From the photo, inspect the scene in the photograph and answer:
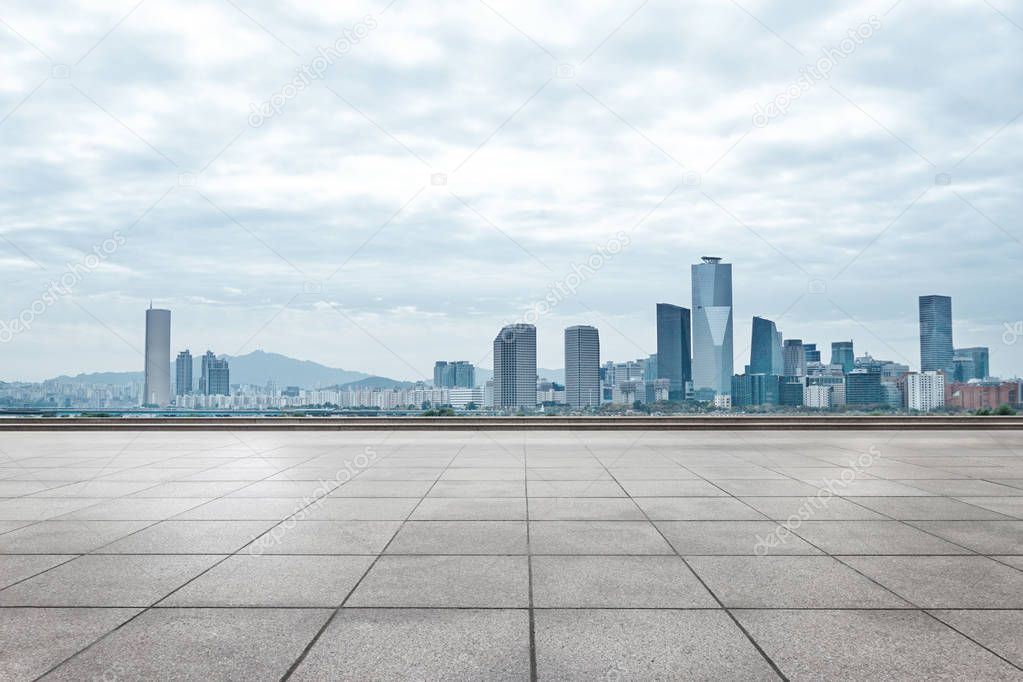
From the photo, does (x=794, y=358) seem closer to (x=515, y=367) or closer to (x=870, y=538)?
(x=515, y=367)

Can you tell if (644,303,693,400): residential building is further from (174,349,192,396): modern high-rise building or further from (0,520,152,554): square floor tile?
(0,520,152,554): square floor tile

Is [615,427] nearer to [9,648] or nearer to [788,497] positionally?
[788,497]

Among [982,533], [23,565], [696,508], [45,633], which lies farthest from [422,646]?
[982,533]

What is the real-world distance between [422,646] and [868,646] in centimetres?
278

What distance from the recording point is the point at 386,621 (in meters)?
5.00

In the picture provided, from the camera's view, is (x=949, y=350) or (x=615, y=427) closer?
(x=615, y=427)

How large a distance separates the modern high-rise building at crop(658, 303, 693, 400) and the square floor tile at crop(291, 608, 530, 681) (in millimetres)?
88867

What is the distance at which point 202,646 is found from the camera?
14.9 feet

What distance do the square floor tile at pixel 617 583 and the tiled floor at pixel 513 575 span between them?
0.03 m

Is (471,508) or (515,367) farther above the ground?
(515,367)

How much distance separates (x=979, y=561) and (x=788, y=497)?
3.71 meters

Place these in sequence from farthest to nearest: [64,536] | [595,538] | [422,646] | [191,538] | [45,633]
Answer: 1. [64,536]
2. [191,538]
3. [595,538]
4. [45,633]
5. [422,646]

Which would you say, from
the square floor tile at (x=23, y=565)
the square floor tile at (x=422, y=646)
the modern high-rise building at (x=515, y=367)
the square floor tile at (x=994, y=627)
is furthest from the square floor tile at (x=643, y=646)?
the modern high-rise building at (x=515, y=367)

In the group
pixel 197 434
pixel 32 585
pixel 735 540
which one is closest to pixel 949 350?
pixel 197 434
